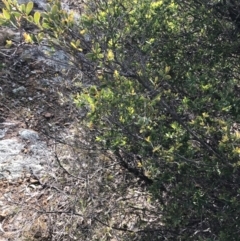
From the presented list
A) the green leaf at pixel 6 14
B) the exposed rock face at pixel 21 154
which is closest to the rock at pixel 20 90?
the exposed rock face at pixel 21 154

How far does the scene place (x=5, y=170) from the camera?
11.2 ft

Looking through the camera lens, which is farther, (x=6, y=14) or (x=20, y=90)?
(x=20, y=90)

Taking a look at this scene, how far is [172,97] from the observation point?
2.35 m

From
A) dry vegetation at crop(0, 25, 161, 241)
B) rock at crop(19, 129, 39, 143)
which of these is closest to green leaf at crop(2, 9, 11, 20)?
dry vegetation at crop(0, 25, 161, 241)

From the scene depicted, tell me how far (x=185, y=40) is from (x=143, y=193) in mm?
1082

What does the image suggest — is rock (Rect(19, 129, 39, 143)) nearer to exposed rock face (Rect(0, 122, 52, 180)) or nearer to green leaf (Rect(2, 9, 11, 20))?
exposed rock face (Rect(0, 122, 52, 180))

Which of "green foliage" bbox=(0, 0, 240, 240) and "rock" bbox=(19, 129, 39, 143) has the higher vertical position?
"green foliage" bbox=(0, 0, 240, 240)

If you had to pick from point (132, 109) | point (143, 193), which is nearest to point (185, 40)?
point (132, 109)

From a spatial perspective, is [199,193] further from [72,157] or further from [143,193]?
[72,157]

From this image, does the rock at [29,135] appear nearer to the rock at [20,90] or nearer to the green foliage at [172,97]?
the rock at [20,90]

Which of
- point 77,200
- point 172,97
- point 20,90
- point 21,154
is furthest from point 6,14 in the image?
point 20,90

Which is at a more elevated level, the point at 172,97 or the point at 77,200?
the point at 172,97

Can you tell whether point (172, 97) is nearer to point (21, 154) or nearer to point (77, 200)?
point (77, 200)

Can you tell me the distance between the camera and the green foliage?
2064 mm
